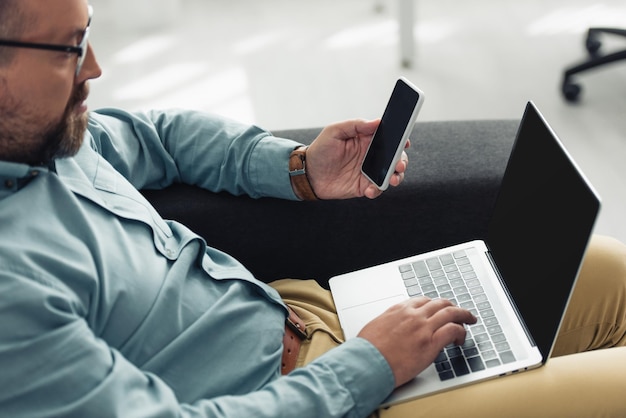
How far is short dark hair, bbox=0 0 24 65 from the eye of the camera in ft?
2.87

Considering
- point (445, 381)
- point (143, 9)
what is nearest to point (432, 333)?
point (445, 381)

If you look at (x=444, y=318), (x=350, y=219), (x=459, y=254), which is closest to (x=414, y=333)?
(x=444, y=318)

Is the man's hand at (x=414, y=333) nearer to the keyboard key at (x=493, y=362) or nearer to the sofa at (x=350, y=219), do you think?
the keyboard key at (x=493, y=362)

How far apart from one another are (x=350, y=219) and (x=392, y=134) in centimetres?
20

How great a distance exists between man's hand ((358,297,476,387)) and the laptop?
4cm

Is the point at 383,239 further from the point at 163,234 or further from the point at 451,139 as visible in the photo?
the point at 163,234

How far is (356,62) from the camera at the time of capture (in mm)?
2801

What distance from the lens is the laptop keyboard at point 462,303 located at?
3.47ft

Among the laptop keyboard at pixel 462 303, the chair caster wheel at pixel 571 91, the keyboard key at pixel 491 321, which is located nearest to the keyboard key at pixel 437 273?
the laptop keyboard at pixel 462 303

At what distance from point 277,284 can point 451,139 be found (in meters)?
0.42

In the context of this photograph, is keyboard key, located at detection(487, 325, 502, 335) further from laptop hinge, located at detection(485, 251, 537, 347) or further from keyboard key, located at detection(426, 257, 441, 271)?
keyboard key, located at detection(426, 257, 441, 271)

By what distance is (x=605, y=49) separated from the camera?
109 inches

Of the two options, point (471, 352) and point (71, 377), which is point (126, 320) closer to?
point (71, 377)

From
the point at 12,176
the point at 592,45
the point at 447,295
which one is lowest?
the point at 447,295
